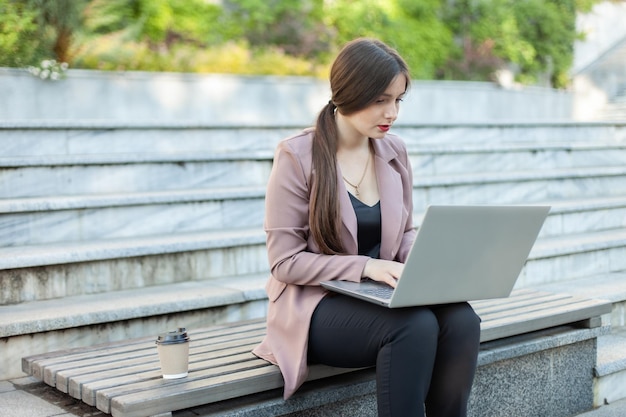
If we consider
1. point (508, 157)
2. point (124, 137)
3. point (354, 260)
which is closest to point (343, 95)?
point (354, 260)

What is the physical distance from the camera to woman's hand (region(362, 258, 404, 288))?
2.42 meters

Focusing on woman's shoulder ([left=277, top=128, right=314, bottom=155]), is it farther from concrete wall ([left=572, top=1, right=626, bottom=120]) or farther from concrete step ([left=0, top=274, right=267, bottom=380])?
concrete wall ([left=572, top=1, right=626, bottom=120])

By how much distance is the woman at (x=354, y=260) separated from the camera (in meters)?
2.29

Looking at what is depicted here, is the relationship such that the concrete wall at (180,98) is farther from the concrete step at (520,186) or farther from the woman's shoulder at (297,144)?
the woman's shoulder at (297,144)

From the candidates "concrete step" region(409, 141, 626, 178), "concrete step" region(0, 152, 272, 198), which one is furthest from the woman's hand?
"concrete step" region(409, 141, 626, 178)

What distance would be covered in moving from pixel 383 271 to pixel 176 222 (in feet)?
6.01

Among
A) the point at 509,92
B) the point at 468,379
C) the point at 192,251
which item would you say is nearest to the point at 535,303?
the point at 468,379

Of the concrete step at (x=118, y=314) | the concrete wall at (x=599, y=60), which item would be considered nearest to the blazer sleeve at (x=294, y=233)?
the concrete step at (x=118, y=314)

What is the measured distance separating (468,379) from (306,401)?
0.47 metres

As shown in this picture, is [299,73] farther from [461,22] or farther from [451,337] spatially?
[451,337]

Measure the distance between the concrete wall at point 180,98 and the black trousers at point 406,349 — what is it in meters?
3.07

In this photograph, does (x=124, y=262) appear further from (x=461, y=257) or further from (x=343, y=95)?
(x=461, y=257)

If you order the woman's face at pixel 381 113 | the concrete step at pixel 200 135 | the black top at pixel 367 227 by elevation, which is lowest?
the black top at pixel 367 227

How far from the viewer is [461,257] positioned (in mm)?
2268
